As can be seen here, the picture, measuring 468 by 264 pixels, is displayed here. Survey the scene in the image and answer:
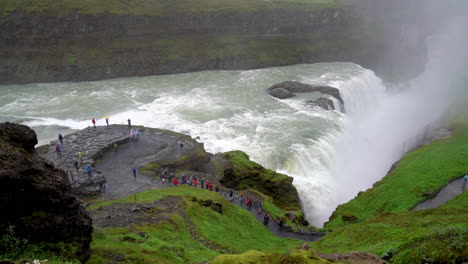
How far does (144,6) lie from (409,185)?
71152 mm

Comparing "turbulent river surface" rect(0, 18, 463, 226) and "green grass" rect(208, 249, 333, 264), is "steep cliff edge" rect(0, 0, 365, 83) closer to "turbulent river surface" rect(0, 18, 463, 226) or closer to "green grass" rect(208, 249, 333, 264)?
"turbulent river surface" rect(0, 18, 463, 226)

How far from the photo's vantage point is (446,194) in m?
26.0

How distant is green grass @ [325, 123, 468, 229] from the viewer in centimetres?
2528

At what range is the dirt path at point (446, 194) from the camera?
24606mm

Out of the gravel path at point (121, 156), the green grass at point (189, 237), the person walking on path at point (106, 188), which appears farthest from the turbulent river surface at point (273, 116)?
the person walking on path at point (106, 188)

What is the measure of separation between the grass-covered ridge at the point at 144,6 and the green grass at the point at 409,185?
212 feet

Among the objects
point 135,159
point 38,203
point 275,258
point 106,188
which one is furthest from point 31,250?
point 135,159

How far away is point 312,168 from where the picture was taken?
116ft

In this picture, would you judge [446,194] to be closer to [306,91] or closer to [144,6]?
[306,91]

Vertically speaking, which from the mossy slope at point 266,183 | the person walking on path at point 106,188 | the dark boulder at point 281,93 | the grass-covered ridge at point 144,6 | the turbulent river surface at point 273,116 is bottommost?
the person walking on path at point 106,188

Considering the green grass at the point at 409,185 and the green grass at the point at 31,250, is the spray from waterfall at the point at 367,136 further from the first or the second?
the green grass at the point at 31,250

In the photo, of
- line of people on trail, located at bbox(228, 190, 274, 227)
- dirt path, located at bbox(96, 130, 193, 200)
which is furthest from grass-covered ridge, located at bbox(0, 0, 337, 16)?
line of people on trail, located at bbox(228, 190, 274, 227)

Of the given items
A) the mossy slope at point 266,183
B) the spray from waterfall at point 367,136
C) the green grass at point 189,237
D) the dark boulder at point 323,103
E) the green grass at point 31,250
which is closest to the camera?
the green grass at point 31,250

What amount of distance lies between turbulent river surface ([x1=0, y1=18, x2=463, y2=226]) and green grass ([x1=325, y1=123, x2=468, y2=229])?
4.48 m
